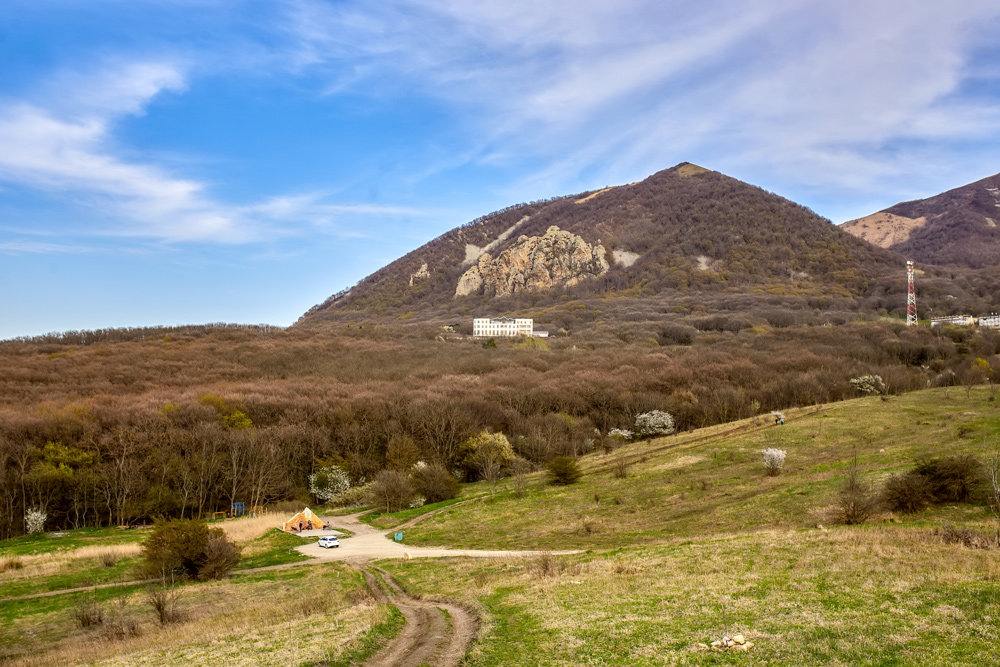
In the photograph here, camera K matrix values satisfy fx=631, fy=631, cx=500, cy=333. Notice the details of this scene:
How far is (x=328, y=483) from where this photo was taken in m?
60.9

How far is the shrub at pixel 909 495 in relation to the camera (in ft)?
75.3

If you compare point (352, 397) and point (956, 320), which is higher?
point (956, 320)

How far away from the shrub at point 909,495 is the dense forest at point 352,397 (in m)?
42.8

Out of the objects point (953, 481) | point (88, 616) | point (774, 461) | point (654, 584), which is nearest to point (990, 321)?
point (774, 461)

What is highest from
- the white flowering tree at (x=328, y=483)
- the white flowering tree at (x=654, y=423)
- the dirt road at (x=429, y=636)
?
the dirt road at (x=429, y=636)

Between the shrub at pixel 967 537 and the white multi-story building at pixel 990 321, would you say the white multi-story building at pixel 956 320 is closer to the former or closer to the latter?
the white multi-story building at pixel 990 321

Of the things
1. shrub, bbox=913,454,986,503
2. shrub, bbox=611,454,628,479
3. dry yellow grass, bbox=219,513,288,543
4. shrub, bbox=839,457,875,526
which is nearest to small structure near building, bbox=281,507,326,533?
dry yellow grass, bbox=219,513,288,543

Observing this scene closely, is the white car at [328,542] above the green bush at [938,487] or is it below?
below

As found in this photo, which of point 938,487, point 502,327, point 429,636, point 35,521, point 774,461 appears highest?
point 502,327

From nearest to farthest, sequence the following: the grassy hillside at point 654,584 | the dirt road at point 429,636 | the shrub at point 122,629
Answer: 1. the grassy hillside at point 654,584
2. the dirt road at point 429,636
3. the shrub at point 122,629

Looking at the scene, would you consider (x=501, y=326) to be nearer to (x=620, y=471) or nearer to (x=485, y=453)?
(x=485, y=453)

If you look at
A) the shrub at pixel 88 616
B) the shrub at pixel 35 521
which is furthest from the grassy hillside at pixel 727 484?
the shrub at pixel 35 521

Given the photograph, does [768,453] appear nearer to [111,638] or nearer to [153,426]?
[111,638]

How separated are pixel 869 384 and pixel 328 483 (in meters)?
62.6
